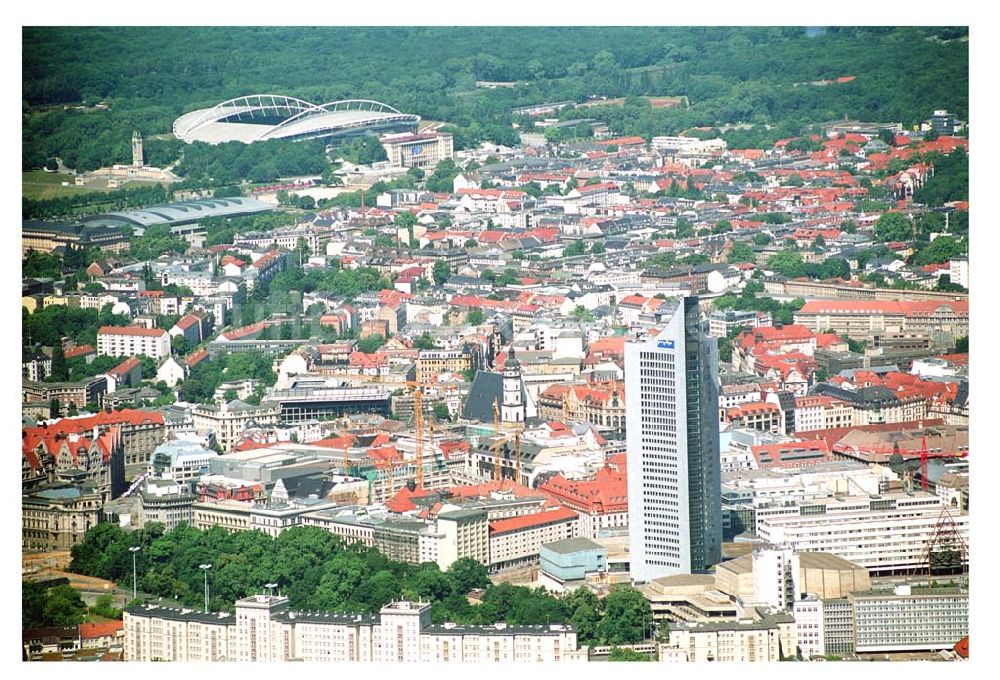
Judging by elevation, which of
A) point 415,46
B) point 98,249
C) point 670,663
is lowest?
point 670,663

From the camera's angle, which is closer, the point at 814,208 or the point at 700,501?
the point at 700,501

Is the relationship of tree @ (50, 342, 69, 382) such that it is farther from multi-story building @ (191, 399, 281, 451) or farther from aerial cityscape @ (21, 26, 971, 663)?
multi-story building @ (191, 399, 281, 451)

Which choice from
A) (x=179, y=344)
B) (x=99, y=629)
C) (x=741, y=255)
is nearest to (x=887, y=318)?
(x=741, y=255)

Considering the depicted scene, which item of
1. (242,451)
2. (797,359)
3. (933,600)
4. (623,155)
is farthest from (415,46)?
(933,600)

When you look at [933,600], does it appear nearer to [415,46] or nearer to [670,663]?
[670,663]

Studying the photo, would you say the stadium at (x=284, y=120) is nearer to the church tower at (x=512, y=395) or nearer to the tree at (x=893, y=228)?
the tree at (x=893, y=228)
